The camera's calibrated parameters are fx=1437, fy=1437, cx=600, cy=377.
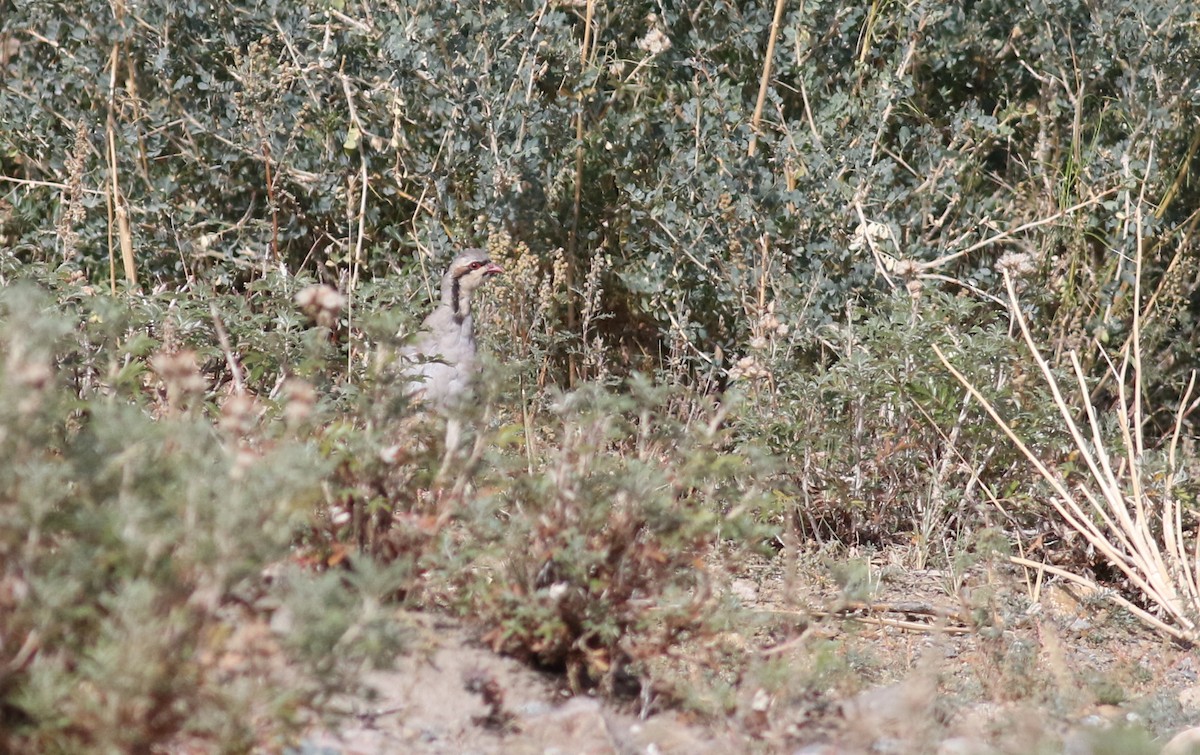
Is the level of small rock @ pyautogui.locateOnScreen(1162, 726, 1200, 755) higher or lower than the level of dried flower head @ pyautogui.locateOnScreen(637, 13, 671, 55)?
lower

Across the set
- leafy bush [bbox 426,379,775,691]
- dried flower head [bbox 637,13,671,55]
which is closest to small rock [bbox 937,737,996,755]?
leafy bush [bbox 426,379,775,691]

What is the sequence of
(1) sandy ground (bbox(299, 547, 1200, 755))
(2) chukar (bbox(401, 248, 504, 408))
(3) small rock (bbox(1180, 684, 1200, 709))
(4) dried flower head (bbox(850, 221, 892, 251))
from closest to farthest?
(1) sandy ground (bbox(299, 547, 1200, 755)) → (3) small rock (bbox(1180, 684, 1200, 709)) → (4) dried flower head (bbox(850, 221, 892, 251)) → (2) chukar (bbox(401, 248, 504, 408))

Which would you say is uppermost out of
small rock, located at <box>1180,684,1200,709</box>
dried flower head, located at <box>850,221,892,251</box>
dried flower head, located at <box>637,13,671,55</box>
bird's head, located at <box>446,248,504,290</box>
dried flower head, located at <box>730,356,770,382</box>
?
dried flower head, located at <box>637,13,671,55</box>

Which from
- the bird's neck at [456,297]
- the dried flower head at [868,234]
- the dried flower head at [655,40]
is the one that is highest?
the dried flower head at [655,40]

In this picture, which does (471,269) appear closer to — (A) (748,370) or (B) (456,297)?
(B) (456,297)

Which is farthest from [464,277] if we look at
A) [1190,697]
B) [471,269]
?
[1190,697]

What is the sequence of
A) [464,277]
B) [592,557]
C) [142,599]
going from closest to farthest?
[142,599] < [592,557] < [464,277]

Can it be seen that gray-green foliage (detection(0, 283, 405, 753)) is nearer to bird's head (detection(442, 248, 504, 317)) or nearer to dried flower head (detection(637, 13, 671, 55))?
bird's head (detection(442, 248, 504, 317))

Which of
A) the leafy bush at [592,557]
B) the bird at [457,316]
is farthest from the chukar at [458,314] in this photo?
the leafy bush at [592,557]

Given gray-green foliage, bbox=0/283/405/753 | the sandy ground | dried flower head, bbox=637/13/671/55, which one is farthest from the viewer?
dried flower head, bbox=637/13/671/55

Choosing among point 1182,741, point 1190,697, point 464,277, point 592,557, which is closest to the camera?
point 592,557

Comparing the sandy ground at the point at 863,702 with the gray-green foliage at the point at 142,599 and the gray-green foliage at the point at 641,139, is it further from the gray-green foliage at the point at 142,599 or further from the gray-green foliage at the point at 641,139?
the gray-green foliage at the point at 641,139

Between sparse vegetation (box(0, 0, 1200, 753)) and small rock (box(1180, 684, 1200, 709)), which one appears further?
small rock (box(1180, 684, 1200, 709))

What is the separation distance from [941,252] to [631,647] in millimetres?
3199
